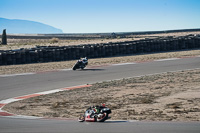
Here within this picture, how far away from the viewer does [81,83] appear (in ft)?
64.7

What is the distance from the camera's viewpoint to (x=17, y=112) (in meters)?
13.0

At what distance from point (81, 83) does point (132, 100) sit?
5561 millimetres

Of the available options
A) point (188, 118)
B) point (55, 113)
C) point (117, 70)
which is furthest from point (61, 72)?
point (188, 118)

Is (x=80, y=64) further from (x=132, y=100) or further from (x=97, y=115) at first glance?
(x=97, y=115)

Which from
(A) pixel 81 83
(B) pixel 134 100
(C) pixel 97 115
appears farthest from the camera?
(A) pixel 81 83

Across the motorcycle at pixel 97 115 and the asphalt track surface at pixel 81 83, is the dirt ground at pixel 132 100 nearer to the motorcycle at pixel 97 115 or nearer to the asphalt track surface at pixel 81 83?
the motorcycle at pixel 97 115

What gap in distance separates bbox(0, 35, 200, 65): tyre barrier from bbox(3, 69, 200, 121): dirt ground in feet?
40.8

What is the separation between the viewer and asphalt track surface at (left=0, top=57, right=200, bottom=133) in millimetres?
9289

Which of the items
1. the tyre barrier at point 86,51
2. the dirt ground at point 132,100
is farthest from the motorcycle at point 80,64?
the tyre barrier at point 86,51

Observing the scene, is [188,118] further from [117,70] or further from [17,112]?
[117,70]

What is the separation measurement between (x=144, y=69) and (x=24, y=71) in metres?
7.43

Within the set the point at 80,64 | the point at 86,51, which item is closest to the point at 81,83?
the point at 80,64

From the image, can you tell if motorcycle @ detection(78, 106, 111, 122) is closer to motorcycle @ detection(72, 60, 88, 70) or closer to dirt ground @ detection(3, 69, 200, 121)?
dirt ground @ detection(3, 69, 200, 121)

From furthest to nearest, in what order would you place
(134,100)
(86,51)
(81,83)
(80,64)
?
(86,51) → (80,64) → (81,83) → (134,100)
